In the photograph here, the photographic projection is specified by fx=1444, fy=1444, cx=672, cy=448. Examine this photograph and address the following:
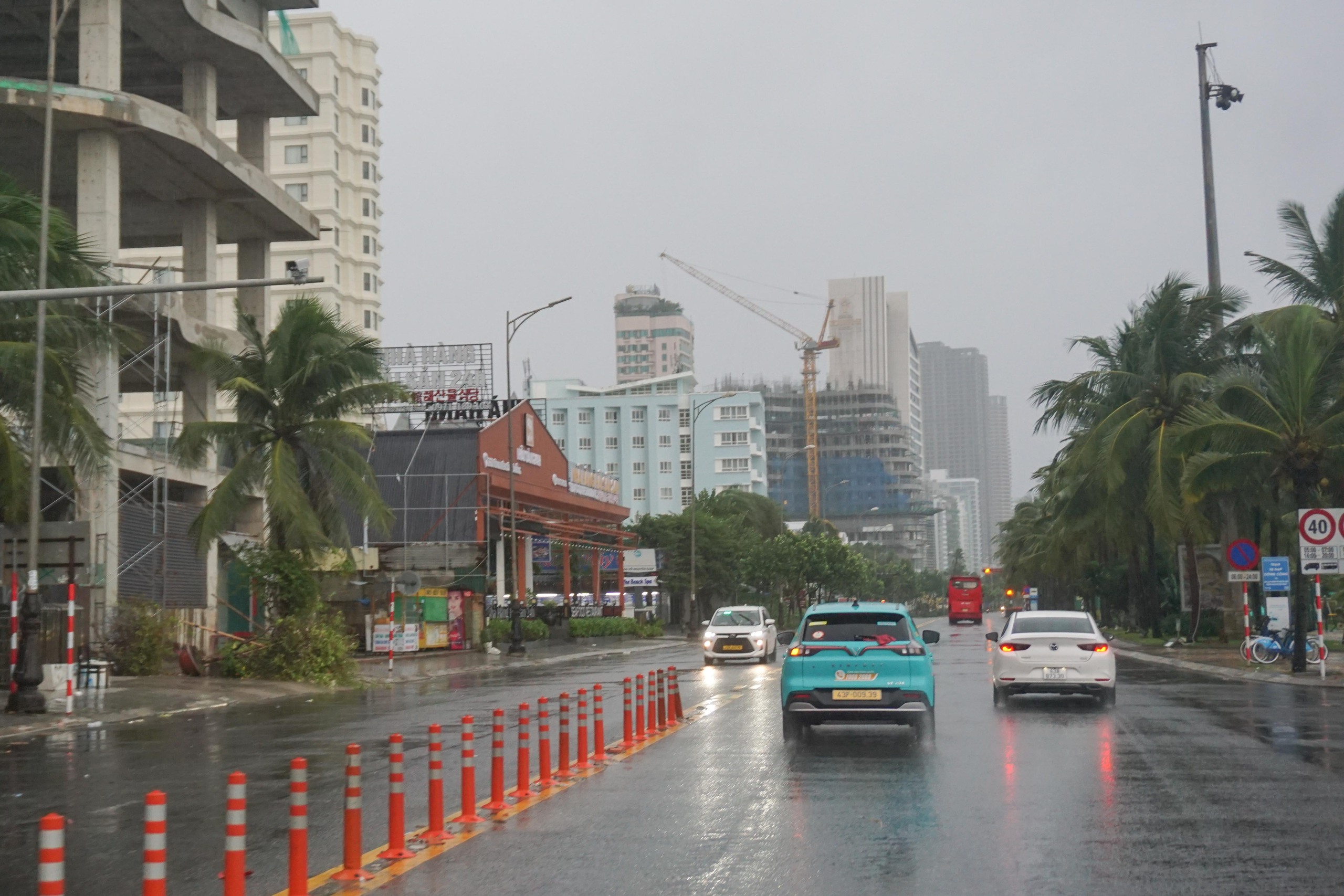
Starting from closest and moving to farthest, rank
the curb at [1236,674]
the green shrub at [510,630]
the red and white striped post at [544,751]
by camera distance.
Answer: the red and white striped post at [544,751], the curb at [1236,674], the green shrub at [510,630]

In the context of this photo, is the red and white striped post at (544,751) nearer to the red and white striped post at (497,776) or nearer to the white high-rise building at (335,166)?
the red and white striped post at (497,776)

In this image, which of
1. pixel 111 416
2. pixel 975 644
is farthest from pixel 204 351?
pixel 975 644

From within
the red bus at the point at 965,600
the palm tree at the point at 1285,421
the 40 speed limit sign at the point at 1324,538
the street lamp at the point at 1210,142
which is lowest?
the red bus at the point at 965,600

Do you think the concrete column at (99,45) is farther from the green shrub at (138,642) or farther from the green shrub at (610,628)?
the green shrub at (610,628)

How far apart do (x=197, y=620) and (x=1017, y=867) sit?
33292mm

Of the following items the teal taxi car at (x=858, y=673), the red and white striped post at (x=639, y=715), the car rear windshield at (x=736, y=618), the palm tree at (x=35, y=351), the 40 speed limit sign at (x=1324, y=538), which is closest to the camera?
the teal taxi car at (x=858, y=673)

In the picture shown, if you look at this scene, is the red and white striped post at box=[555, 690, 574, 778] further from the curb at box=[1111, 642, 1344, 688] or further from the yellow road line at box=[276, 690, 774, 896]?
the curb at box=[1111, 642, 1344, 688]

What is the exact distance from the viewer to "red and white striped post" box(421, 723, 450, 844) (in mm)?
9781

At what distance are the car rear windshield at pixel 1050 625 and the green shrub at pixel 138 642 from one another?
1872 cm

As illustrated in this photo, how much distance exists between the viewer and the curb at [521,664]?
112ft

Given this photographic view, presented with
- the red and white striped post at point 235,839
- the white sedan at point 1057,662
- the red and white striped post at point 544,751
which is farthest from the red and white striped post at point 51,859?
the white sedan at point 1057,662

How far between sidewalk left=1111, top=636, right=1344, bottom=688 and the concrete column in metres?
28.9

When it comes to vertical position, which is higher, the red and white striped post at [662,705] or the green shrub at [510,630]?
the red and white striped post at [662,705]

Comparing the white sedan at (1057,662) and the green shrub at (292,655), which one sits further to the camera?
the green shrub at (292,655)
